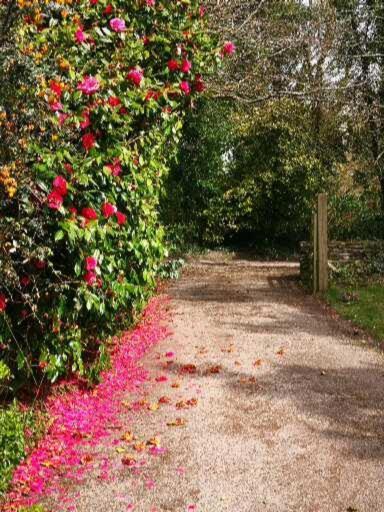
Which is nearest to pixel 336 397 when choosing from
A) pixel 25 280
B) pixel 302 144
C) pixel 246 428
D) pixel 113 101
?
pixel 246 428

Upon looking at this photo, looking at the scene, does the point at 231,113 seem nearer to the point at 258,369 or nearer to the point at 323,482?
the point at 258,369

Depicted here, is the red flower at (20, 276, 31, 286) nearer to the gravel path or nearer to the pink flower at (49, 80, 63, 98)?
the pink flower at (49, 80, 63, 98)

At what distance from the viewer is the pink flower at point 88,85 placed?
436cm

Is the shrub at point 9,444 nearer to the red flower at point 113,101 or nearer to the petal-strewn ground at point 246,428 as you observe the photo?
the petal-strewn ground at point 246,428

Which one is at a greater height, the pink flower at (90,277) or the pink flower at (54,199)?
the pink flower at (54,199)

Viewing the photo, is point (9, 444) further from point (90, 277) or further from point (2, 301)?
point (90, 277)

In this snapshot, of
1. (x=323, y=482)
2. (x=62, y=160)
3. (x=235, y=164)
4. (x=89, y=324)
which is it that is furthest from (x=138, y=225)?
(x=235, y=164)

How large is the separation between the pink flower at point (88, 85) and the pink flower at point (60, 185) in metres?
0.79

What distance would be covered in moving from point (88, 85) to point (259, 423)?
10.0 ft

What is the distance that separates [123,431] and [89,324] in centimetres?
105

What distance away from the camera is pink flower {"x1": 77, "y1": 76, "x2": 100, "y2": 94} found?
436 cm

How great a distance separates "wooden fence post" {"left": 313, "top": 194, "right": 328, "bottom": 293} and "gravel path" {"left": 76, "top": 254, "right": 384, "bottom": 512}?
2364 millimetres

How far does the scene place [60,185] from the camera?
3973 mm

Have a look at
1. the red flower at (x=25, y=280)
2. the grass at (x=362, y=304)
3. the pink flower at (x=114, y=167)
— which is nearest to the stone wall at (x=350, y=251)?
the grass at (x=362, y=304)
